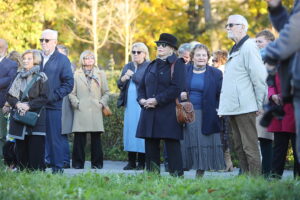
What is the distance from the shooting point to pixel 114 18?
114ft

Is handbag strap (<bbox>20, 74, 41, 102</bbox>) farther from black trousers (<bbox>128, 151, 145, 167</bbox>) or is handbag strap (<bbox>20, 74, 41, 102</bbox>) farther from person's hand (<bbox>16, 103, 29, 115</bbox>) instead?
black trousers (<bbox>128, 151, 145, 167</bbox>)

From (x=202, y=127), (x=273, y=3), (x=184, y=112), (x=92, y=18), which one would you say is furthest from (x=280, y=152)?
(x=92, y=18)

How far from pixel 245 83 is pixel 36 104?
300 centimetres

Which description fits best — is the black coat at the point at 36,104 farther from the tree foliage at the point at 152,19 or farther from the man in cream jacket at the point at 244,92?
the tree foliage at the point at 152,19

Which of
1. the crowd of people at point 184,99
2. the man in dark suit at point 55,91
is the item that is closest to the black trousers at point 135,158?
the crowd of people at point 184,99

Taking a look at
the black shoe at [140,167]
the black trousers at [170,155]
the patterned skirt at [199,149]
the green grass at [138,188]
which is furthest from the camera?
the black shoe at [140,167]

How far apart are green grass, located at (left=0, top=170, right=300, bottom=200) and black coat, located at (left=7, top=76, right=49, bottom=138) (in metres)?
1.49

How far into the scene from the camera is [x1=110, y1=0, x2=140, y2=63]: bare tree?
108 feet

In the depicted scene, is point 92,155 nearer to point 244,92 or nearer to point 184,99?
point 184,99

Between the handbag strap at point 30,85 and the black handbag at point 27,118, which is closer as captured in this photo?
the black handbag at point 27,118

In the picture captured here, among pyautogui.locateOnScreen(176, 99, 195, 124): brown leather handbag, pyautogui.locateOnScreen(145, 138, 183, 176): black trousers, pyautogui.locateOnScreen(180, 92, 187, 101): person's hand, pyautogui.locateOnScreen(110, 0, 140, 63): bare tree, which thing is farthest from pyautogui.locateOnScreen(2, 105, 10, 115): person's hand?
pyautogui.locateOnScreen(110, 0, 140, 63): bare tree

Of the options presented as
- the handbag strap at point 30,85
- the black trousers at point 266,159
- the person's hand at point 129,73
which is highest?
the person's hand at point 129,73

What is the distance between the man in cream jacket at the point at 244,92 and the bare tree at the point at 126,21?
22.5m

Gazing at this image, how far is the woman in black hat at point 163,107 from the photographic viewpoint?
10.2 metres
